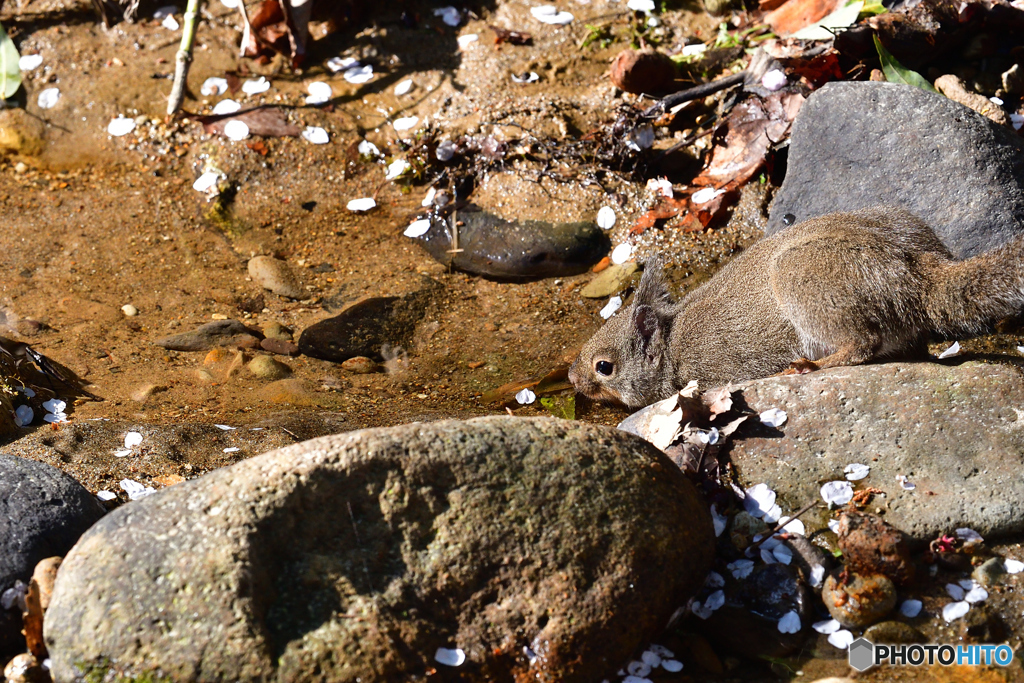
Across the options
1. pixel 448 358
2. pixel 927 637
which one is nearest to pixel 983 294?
Result: pixel 927 637

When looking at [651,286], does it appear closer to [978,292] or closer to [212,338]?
[978,292]

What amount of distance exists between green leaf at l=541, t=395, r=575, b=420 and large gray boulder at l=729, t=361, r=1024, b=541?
4.50 ft

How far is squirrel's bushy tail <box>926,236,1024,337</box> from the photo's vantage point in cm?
387

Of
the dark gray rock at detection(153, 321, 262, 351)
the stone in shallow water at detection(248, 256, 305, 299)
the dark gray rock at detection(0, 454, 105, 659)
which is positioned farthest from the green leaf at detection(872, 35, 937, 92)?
the dark gray rock at detection(0, 454, 105, 659)

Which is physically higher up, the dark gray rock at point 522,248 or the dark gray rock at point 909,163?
the dark gray rock at point 909,163

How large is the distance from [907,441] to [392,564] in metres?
2.17

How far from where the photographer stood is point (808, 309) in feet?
13.9

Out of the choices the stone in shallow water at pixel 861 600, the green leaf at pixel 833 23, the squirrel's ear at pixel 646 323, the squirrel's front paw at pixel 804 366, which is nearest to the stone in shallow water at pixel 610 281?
the squirrel's ear at pixel 646 323

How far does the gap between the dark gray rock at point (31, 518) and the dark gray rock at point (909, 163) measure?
13.6 ft

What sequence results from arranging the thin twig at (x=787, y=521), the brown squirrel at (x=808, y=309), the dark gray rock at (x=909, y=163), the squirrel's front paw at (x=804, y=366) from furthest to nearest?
the dark gray rock at (x=909, y=163)
the squirrel's front paw at (x=804, y=366)
the brown squirrel at (x=808, y=309)
the thin twig at (x=787, y=521)

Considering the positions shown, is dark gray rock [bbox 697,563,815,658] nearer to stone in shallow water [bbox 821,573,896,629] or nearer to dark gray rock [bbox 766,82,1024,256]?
Answer: stone in shallow water [bbox 821,573,896,629]

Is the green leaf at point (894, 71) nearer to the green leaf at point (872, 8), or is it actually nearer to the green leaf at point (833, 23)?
the green leaf at point (833, 23)

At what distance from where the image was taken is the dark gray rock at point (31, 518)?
305 centimetres

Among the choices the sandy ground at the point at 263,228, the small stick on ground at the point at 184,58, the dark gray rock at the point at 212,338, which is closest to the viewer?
the sandy ground at the point at 263,228
